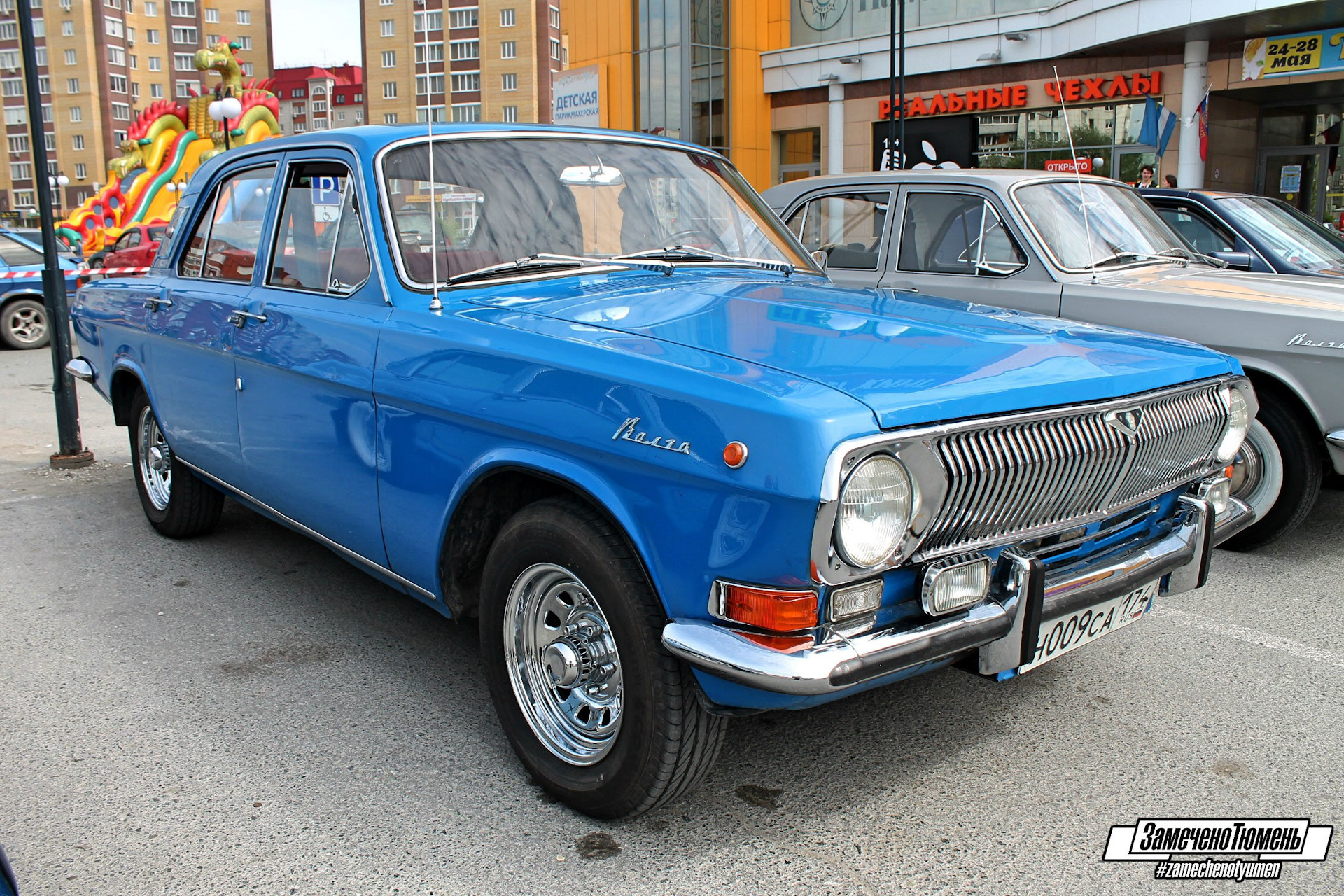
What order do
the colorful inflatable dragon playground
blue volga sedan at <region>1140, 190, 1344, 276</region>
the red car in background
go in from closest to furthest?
blue volga sedan at <region>1140, 190, 1344, 276</region>, the red car in background, the colorful inflatable dragon playground

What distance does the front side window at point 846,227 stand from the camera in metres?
6.50

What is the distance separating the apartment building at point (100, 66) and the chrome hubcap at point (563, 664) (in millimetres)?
99835

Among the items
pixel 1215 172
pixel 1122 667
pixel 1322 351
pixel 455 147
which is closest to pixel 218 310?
pixel 455 147

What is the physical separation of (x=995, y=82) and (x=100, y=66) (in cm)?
9342

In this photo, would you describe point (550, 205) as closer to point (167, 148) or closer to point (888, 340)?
point (888, 340)

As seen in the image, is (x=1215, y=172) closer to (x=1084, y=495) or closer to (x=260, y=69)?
(x=1084, y=495)

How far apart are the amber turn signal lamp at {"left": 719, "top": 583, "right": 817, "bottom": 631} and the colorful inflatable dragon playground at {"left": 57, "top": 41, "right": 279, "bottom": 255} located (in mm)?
31941

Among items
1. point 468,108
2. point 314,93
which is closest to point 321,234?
point 468,108

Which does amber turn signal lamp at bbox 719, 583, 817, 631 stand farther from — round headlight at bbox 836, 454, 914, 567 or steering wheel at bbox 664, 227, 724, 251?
steering wheel at bbox 664, 227, 724, 251

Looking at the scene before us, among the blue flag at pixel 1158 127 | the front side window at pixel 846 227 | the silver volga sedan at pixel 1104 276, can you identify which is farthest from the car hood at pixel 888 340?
the blue flag at pixel 1158 127

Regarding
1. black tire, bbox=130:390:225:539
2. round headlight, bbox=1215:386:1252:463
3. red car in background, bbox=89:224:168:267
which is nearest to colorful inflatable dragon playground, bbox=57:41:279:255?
red car in background, bbox=89:224:168:267

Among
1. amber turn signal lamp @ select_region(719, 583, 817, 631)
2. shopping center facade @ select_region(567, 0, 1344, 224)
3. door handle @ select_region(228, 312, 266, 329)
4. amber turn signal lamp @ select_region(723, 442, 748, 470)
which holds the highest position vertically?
shopping center facade @ select_region(567, 0, 1344, 224)

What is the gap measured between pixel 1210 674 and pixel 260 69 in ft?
377

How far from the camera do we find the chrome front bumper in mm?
2195
